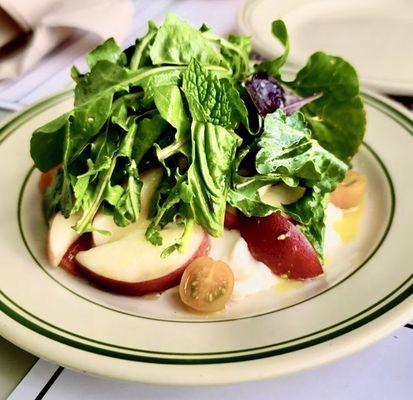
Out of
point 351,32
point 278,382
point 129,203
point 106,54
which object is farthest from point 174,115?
point 351,32

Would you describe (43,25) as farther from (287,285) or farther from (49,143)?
(287,285)

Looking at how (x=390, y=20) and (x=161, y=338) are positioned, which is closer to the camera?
(x=161, y=338)

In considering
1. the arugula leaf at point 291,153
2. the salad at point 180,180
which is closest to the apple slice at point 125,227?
the salad at point 180,180

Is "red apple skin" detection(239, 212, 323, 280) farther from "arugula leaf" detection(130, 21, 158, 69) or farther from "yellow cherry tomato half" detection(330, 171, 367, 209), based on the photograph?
"arugula leaf" detection(130, 21, 158, 69)

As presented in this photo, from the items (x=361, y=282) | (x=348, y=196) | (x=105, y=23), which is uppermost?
(x=105, y=23)

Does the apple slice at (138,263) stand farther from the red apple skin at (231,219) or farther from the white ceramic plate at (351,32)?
the white ceramic plate at (351,32)

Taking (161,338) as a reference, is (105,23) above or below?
above

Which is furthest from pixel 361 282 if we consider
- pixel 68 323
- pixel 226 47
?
pixel 226 47

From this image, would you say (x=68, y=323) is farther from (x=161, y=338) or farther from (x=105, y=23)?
(x=105, y=23)
